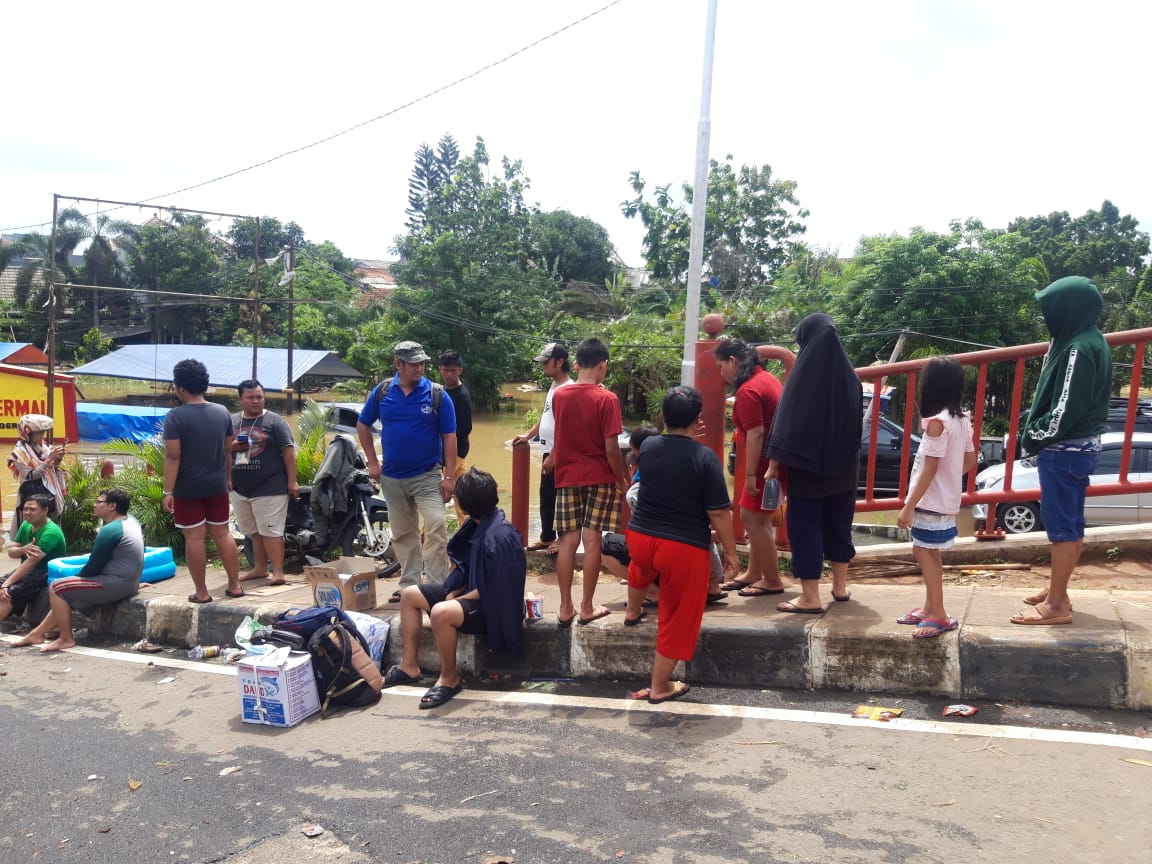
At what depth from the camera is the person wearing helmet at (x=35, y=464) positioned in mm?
7938

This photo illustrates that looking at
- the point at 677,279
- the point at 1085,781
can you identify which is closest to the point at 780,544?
the point at 1085,781

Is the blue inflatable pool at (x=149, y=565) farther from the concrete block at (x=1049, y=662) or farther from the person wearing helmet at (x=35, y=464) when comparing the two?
the concrete block at (x=1049, y=662)

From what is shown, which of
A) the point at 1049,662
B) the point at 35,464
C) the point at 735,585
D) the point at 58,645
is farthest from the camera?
the point at 35,464

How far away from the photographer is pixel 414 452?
20.2 feet

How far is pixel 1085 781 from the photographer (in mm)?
3303

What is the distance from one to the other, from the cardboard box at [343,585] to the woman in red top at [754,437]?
8.14ft

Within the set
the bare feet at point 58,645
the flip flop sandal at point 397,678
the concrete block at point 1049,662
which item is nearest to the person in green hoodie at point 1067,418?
the concrete block at point 1049,662

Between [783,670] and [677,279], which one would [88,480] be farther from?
[677,279]

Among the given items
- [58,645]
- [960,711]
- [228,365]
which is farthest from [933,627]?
[228,365]

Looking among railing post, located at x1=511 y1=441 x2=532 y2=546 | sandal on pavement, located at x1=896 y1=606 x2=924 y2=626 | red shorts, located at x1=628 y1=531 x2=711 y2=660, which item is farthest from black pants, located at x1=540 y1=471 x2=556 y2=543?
sandal on pavement, located at x1=896 y1=606 x2=924 y2=626

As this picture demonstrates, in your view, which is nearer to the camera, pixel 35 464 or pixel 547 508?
pixel 547 508

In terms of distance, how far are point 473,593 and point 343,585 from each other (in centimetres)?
144

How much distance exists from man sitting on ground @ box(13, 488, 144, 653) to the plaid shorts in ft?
11.6

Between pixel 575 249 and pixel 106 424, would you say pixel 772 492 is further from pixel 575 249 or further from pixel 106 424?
pixel 575 249
